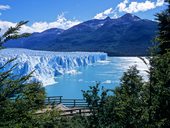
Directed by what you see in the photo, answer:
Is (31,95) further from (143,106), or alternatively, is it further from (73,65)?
(73,65)

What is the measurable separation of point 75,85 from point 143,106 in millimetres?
71707

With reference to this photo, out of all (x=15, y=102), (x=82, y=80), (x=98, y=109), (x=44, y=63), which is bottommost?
(x=82, y=80)

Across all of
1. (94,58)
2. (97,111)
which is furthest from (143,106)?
(94,58)

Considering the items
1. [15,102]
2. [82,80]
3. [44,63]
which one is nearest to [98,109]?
[15,102]

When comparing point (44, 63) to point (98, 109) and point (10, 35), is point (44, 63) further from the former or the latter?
point (10, 35)

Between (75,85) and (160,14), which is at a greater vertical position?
(160,14)

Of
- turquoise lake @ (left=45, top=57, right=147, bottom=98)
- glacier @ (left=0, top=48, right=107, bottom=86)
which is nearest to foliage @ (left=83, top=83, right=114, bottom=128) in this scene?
glacier @ (left=0, top=48, right=107, bottom=86)

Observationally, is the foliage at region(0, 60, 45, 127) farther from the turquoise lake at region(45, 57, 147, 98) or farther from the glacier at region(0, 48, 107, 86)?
the turquoise lake at region(45, 57, 147, 98)

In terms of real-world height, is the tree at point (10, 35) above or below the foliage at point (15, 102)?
above

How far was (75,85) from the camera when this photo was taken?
81.8m

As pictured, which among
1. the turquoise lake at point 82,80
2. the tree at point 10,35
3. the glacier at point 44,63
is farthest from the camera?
the turquoise lake at point 82,80

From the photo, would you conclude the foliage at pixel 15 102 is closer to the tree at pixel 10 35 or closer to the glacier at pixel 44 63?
the tree at pixel 10 35

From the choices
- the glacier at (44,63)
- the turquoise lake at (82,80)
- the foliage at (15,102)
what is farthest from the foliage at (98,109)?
the turquoise lake at (82,80)

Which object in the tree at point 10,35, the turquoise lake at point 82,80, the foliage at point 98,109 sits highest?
the tree at point 10,35
